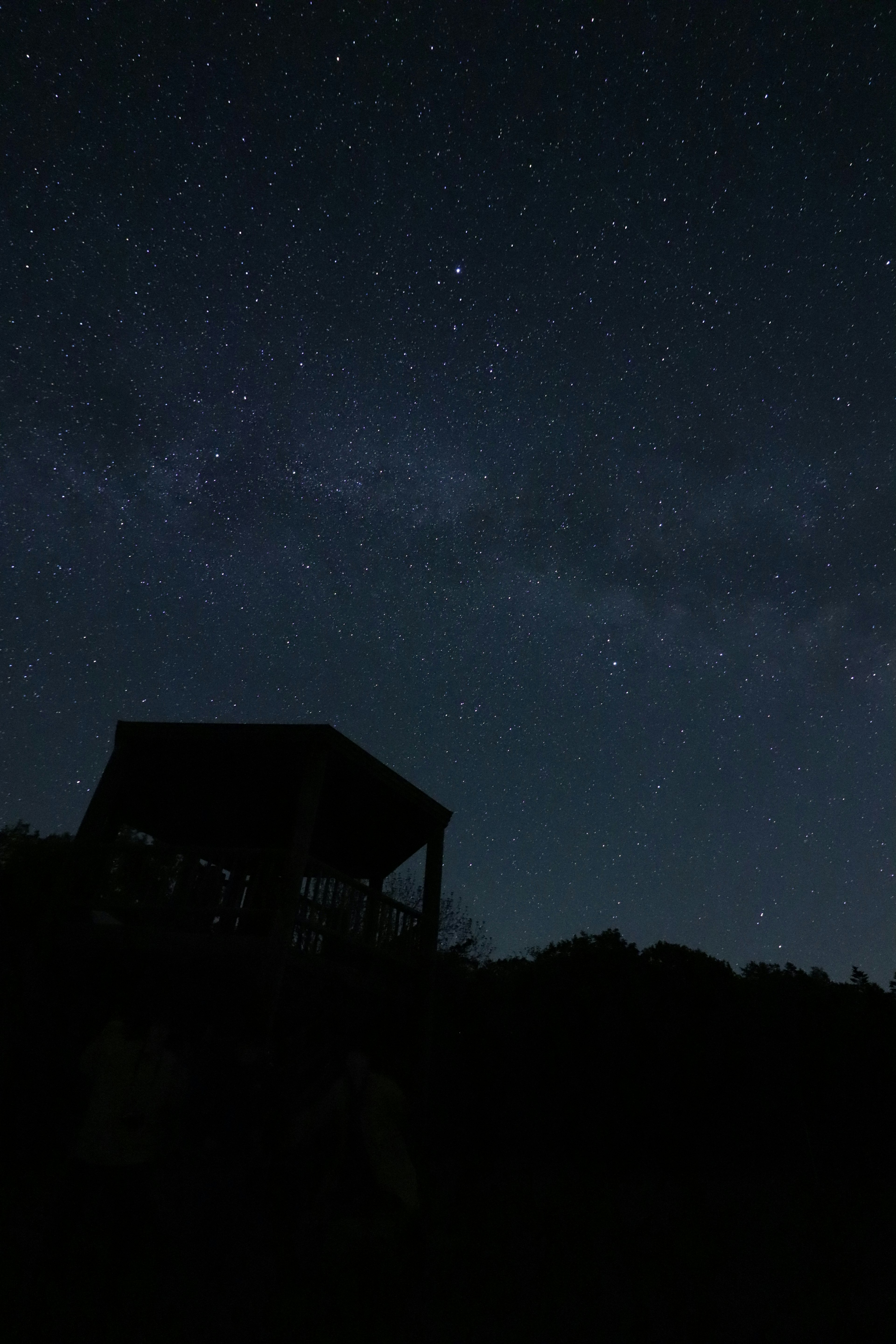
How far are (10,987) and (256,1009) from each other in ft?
11.6

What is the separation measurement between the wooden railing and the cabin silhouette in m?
0.02

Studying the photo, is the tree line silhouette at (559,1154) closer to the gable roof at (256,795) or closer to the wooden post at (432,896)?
the wooden post at (432,896)

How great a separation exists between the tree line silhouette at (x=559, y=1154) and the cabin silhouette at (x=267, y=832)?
983 millimetres

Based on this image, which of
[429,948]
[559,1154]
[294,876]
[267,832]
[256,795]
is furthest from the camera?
[559,1154]

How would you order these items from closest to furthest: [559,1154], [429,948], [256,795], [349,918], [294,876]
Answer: [294,876] → [349,918] → [429,948] → [256,795] → [559,1154]

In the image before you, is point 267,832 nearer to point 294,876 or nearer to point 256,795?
point 256,795

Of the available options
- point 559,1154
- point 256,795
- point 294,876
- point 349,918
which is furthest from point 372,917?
point 559,1154

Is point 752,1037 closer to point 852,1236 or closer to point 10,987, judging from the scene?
point 852,1236

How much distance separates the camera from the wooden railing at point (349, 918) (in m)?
11.5

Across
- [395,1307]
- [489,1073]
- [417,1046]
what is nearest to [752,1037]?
[489,1073]

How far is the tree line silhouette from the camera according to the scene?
5.89 metres

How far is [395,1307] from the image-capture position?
5.84m

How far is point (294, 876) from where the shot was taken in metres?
10.6

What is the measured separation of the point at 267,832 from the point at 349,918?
3.78 m
